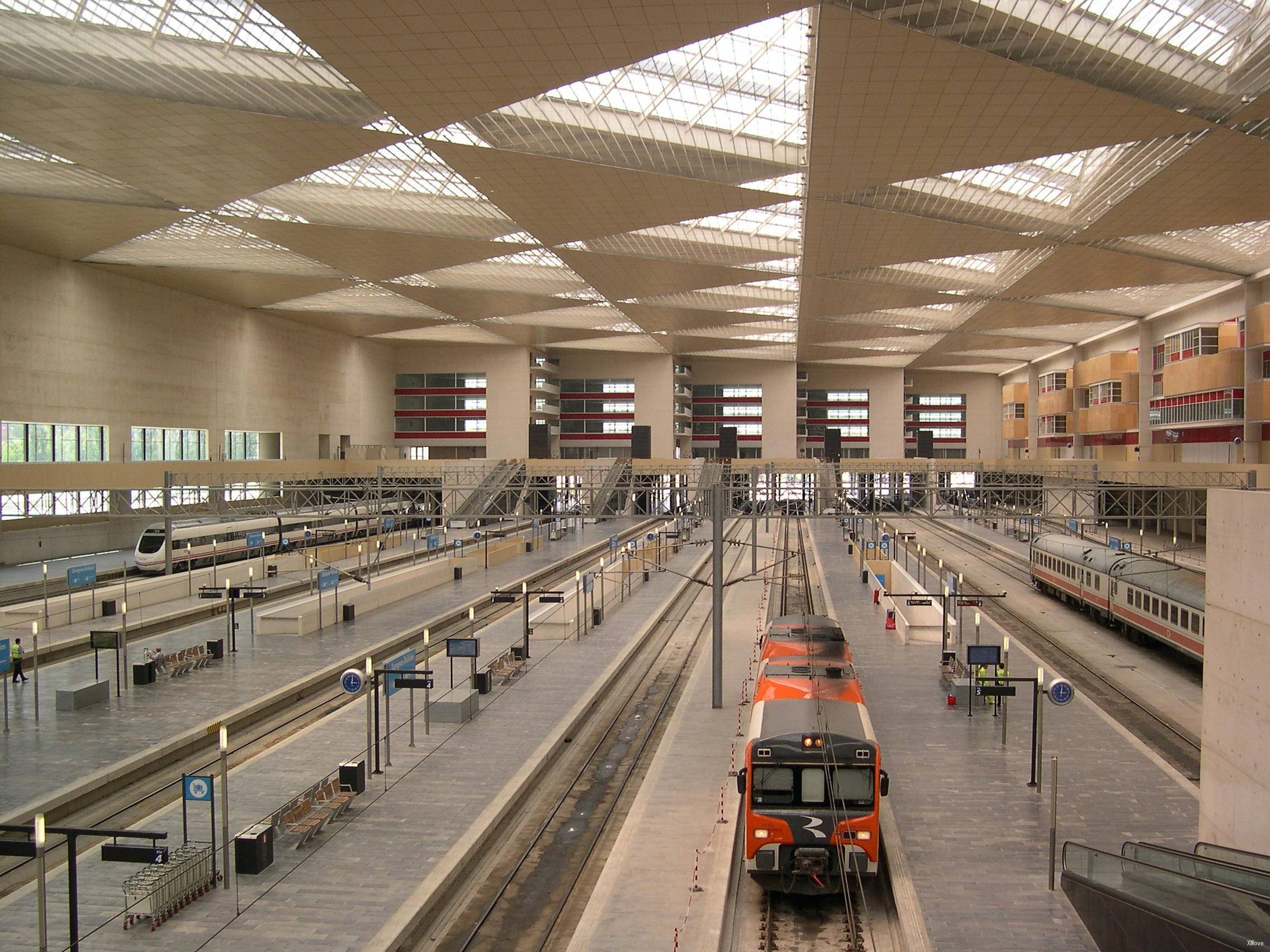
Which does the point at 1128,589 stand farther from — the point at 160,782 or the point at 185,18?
the point at 185,18

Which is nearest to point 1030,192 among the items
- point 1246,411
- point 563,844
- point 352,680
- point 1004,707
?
point 1246,411

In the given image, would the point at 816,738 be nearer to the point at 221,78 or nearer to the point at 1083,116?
the point at 1083,116

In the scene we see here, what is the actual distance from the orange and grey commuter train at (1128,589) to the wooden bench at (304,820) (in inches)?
756

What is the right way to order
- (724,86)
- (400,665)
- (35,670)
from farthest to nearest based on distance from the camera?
(724,86) → (35,670) → (400,665)

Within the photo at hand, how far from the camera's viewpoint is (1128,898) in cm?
877

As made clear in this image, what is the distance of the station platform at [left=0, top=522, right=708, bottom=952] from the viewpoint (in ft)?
32.8

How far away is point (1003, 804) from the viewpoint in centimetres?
1381

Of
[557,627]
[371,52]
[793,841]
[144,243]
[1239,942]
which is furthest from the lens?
[144,243]

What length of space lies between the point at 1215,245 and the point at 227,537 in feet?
151

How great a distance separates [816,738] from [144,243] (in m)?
37.5

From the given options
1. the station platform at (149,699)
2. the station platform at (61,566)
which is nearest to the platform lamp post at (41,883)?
the station platform at (149,699)

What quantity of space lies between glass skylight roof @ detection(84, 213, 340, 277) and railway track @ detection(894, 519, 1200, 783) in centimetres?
3229

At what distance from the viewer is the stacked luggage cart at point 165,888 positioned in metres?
10.2

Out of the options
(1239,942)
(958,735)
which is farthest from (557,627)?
(1239,942)
